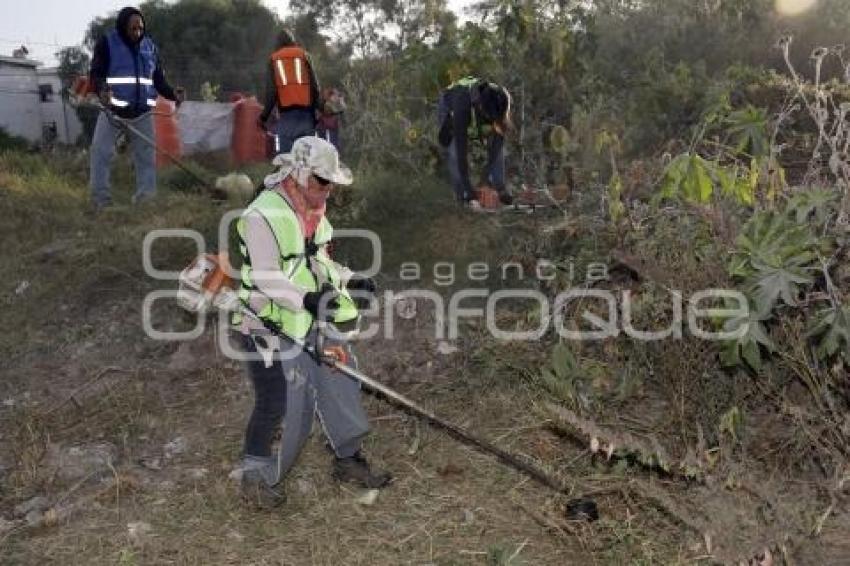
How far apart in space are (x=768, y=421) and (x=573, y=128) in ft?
11.4

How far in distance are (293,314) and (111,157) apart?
442cm

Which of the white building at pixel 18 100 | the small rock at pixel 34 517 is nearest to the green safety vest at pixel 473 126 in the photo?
the small rock at pixel 34 517

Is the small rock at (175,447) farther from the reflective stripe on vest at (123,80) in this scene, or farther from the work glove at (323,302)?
the reflective stripe on vest at (123,80)

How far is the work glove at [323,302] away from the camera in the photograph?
3.46 m

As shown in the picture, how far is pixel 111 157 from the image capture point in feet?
24.0

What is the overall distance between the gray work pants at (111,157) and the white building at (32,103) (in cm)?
2266

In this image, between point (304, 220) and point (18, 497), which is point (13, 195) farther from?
point (304, 220)

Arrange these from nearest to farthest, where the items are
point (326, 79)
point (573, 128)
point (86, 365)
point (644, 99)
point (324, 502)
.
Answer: point (324, 502) < point (86, 365) < point (573, 128) < point (644, 99) < point (326, 79)

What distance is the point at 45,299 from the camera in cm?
608

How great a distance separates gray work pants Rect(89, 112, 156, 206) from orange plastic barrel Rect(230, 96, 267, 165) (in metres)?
4.20

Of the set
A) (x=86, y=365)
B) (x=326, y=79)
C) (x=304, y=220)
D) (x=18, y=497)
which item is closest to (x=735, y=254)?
(x=304, y=220)

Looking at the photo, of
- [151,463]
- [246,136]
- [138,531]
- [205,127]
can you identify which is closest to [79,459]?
[151,463]

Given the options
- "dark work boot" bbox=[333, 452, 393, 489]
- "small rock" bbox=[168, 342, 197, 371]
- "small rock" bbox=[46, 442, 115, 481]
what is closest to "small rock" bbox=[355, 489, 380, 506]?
"dark work boot" bbox=[333, 452, 393, 489]

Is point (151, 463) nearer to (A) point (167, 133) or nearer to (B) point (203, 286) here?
(B) point (203, 286)
